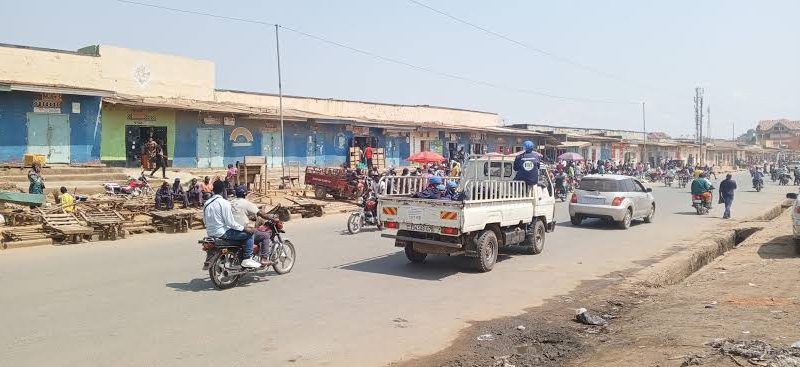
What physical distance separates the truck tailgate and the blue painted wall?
15227 millimetres

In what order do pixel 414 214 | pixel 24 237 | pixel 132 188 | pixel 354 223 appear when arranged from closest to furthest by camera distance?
1. pixel 414 214
2. pixel 24 237
3. pixel 354 223
4. pixel 132 188

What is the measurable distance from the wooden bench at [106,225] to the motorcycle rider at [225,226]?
20.6 ft

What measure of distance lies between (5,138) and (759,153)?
10595cm

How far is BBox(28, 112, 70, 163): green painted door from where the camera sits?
2006 cm

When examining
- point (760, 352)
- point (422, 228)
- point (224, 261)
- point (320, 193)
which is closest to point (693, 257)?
point (422, 228)

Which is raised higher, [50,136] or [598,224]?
[50,136]

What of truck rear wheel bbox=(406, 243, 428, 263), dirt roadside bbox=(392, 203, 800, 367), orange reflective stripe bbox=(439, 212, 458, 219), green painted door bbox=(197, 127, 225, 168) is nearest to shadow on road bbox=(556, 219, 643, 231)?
dirt roadside bbox=(392, 203, 800, 367)

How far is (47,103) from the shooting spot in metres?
20.2

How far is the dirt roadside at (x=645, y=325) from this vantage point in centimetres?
565

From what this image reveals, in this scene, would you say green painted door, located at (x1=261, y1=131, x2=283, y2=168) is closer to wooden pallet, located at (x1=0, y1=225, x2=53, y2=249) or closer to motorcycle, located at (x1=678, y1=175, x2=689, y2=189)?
wooden pallet, located at (x1=0, y1=225, x2=53, y2=249)

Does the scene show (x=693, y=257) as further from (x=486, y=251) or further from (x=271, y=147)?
(x=271, y=147)

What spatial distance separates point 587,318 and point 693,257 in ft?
19.1

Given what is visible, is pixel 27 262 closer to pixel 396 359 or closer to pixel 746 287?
pixel 396 359

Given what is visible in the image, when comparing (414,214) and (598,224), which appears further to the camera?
(598,224)
